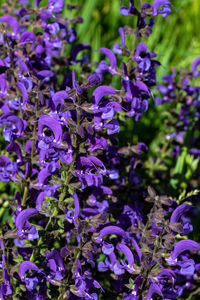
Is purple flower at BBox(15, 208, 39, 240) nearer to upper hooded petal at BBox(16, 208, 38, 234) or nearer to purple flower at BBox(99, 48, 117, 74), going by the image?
upper hooded petal at BBox(16, 208, 38, 234)

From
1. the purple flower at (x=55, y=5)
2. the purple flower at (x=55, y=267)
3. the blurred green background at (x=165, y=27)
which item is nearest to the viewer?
the purple flower at (x=55, y=267)

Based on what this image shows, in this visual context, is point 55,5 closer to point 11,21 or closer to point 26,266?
point 11,21

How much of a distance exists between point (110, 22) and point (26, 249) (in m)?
3.49

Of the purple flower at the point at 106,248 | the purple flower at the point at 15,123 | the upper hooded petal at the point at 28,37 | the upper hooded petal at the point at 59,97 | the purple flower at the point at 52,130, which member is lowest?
the purple flower at the point at 106,248

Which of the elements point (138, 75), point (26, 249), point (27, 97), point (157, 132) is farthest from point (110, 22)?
point (26, 249)

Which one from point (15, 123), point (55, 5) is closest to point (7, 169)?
point (15, 123)

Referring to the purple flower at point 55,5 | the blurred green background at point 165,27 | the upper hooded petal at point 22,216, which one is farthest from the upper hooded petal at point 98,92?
the blurred green background at point 165,27

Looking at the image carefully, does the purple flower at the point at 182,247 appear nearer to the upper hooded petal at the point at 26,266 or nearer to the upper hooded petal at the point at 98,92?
the upper hooded petal at the point at 26,266

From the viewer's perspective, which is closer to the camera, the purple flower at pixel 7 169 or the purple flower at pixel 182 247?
the purple flower at pixel 182 247

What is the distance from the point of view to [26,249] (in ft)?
6.72

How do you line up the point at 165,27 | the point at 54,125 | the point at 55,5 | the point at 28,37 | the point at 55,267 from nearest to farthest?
the point at 54,125 → the point at 55,267 → the point at 28,37 → the point at 55,5 → the point at 165,27

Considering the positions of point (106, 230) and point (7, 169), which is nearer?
point (106, 230)

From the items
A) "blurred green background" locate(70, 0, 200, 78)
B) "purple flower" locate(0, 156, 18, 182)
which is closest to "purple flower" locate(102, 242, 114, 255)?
"purple flower" locate(0, 156, 18, 182)

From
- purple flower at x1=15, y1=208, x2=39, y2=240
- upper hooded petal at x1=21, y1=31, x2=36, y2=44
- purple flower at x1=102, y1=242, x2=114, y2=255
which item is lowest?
purple flower at x1=102, y1=242, x2=114, y2=255
